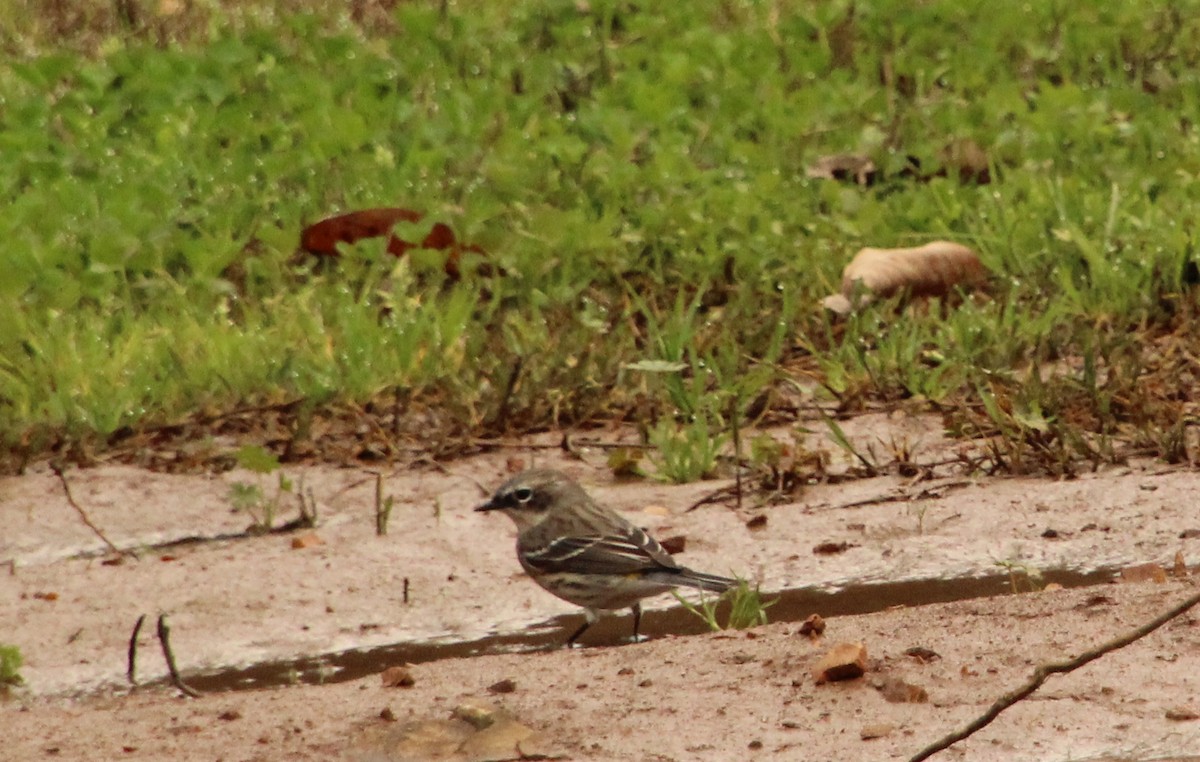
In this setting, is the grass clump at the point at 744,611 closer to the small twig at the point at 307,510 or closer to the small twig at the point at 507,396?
the small twig at the point at 307,510

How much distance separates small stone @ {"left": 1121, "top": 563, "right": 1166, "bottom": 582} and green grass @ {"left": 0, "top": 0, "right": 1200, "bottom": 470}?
960 mm

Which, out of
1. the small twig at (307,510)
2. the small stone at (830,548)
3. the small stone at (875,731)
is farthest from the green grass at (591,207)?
the small stone at (875,731)

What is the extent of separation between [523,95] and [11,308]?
10.6 feet

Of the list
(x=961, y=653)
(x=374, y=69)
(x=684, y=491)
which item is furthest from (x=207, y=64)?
(x=961, y=653)

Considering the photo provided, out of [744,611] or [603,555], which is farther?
[603,555]

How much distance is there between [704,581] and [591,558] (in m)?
0.31

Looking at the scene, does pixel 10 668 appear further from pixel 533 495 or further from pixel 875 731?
pixel 875 731

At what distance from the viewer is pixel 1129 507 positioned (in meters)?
6.16

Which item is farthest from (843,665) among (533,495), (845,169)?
(845,169)

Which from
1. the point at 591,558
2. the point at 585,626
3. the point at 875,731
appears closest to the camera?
the point at 875,731

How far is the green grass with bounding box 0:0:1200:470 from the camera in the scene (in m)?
7.21

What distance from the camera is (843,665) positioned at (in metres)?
4.47

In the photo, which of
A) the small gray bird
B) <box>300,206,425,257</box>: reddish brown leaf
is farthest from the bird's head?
<box>300,206,425,257</box>: reddish brown leaf

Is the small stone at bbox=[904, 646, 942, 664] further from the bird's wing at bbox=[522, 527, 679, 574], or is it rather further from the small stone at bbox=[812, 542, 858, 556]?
the small stone at bbox=[812, 542, 858, 556]
